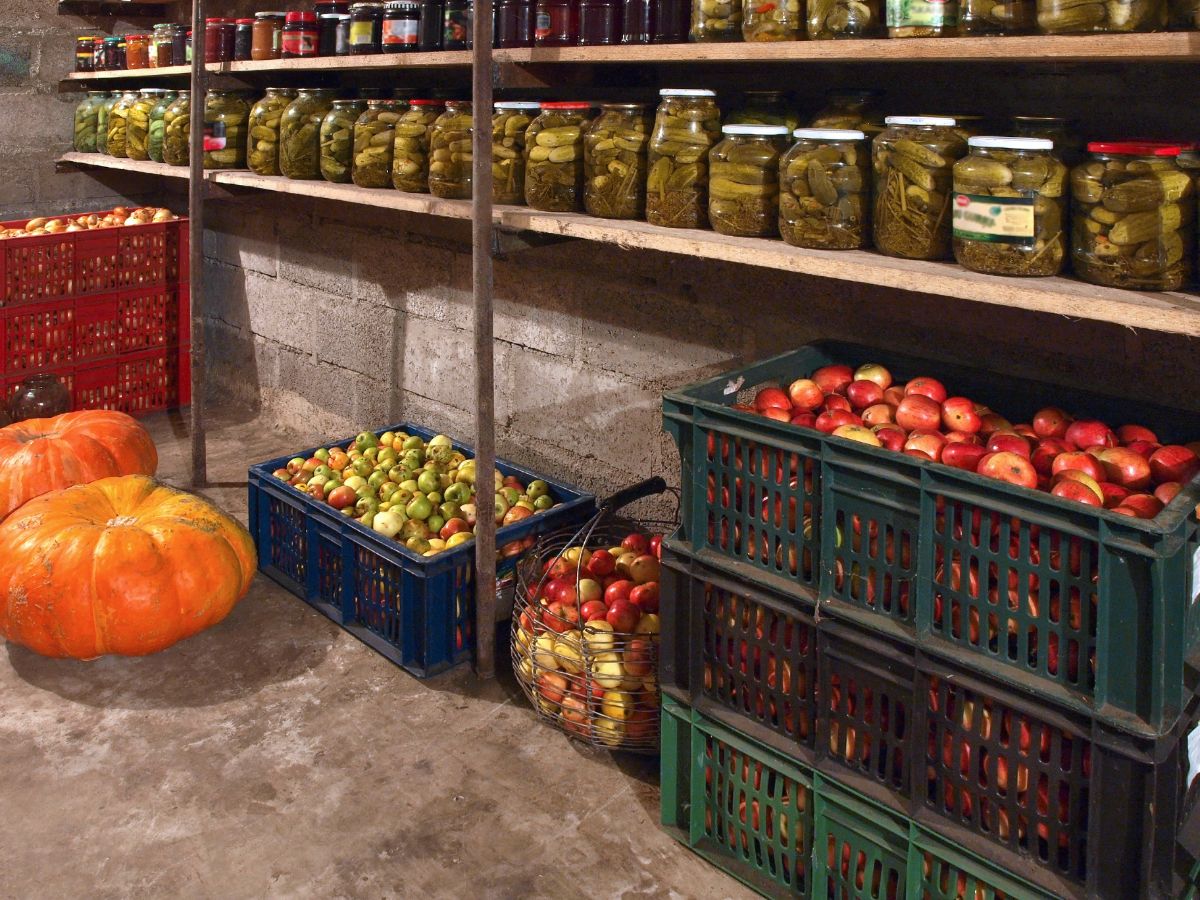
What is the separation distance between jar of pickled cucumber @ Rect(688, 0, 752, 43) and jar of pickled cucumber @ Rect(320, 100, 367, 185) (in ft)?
4.69

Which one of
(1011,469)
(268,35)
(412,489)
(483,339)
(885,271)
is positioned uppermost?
(268,35)

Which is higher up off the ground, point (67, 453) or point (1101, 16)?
point (1101, 16)

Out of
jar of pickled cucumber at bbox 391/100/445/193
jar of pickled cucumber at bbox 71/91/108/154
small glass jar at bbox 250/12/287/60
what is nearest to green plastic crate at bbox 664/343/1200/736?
jar of pickled cucumber at bbox 391/100/445/193

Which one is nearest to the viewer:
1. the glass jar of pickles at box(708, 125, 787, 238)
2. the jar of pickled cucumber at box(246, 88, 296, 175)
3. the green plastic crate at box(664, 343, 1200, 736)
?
the green plastic crate at box(664, 343, 1200, 736)

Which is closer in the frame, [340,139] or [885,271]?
[885,271]

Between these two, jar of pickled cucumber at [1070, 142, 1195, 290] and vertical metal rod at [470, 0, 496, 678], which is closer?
jar of pickled cucumber at [1070, 142, 1195, 290]

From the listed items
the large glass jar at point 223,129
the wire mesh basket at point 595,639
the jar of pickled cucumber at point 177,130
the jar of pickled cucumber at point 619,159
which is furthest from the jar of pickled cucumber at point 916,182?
the jar of pickled cucumber at point 177,130

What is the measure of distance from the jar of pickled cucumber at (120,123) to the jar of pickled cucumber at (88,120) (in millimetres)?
205

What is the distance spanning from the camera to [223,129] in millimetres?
A: 3998

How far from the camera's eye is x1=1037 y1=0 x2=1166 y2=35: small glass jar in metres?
1.69

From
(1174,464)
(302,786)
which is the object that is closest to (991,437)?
(1174,464)

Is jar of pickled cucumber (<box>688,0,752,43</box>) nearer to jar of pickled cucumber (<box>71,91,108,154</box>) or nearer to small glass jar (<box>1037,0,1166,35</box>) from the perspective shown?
small glass jar (<box>1037,0,1166,35</box>)

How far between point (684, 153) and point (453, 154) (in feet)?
2.86

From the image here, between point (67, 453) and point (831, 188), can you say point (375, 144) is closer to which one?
point (67, 453)
